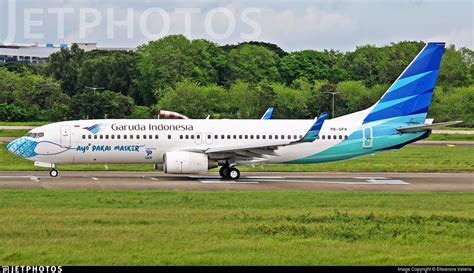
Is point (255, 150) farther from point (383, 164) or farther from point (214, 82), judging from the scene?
point (214, 82)

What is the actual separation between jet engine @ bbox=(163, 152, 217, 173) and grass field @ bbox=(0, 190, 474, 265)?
7.57m

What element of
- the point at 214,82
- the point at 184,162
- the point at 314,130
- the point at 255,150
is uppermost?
the point at 214,82

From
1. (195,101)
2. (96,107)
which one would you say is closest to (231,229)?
(96,107)

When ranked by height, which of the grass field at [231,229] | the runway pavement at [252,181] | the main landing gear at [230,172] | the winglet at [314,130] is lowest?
the grass field at [231,229]

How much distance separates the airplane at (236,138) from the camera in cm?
4378

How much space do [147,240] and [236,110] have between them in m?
84.5

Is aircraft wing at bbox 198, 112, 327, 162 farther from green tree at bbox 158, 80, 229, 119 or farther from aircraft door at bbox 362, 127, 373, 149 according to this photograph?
green tree at bbox 158, 80, 229, 119

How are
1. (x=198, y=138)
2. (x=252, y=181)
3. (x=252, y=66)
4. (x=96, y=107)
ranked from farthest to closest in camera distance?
(x=252, y=66), (x=96, y=107), (x=198, y=138), (x=252, y=181)

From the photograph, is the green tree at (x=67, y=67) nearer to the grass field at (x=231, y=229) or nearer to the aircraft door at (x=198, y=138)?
the aircraft door at (x=198, y=138)

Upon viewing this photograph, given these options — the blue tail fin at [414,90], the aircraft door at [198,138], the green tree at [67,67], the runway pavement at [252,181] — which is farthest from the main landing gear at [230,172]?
the green tree at [67,67]

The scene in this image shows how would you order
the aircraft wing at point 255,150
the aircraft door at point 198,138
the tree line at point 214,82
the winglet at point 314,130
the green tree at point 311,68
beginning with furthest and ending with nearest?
the green tree at point 311,68
the tree line at point 214,82
the aircraft door at point 198,138
the aircraft wing at point 255,150
the winglet at point 314,130

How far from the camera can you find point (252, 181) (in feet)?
143

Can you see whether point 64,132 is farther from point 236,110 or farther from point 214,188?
point 236,110

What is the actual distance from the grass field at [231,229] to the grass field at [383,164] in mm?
15901
